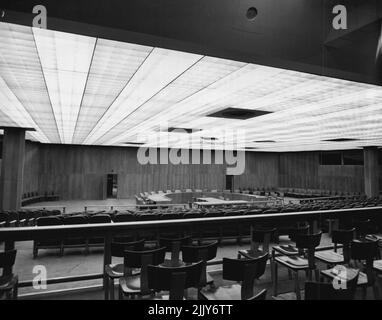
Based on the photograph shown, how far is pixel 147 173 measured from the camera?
2033cm

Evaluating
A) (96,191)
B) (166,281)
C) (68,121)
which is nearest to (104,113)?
(68,121)

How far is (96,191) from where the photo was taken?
18.8m

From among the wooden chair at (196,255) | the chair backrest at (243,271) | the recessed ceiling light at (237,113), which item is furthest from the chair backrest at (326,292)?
the recessed ceiling light at (237,113)

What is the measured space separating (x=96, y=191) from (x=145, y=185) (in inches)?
140

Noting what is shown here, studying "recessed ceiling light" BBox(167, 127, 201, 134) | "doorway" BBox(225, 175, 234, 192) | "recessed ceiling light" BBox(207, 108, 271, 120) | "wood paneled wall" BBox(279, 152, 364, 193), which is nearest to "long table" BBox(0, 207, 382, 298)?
"recessed ceiling light" BBox(207, 108, 271, 120)

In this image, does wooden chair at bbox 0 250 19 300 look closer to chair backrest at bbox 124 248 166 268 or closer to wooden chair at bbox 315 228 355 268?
chair backrest at bbox 124 248 166 268

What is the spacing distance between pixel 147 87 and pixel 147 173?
15.9 m

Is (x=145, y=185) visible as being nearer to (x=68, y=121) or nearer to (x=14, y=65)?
(x=68, y=121)

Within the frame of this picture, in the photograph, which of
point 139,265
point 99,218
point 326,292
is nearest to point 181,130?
point 99,218

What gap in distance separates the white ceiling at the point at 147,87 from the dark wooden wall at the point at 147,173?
34.5 ft

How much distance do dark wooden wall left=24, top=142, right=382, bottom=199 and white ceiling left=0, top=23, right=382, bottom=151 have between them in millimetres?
10518

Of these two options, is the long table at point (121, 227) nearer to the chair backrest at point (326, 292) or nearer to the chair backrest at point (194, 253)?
the chair backrest at point (194, 253)

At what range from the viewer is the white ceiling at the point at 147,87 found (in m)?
3.38

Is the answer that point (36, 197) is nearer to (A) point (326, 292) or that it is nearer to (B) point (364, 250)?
(B) point (364, 250)
